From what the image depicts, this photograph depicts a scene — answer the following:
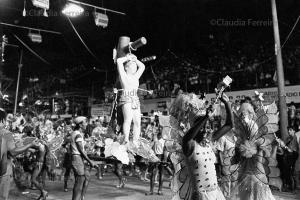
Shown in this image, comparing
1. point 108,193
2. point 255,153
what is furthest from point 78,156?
point 255,153

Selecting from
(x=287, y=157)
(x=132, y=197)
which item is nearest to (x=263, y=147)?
(x=132, y=197)

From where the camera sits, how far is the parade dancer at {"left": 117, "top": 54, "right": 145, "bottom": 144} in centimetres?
749

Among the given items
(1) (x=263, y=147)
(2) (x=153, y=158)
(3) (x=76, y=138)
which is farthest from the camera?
(2) (x=153, y=158)

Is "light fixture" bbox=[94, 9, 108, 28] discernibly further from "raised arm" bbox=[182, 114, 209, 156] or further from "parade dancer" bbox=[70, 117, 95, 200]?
"raised arm" bbox=[182, 114, 209, 156]

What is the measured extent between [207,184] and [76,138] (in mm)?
3872

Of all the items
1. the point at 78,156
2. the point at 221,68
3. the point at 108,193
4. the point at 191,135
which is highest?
the point at 221,68

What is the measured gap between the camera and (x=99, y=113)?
22.8 meters

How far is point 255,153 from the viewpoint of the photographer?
523 centimetres

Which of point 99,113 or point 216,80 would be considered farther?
point 99,113

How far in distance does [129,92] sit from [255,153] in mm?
3208

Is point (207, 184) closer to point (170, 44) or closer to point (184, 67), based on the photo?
point (184, 67)

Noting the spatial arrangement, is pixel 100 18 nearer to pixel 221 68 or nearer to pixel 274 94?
pixel 221 68

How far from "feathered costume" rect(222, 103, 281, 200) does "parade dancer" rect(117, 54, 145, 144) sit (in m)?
2.65

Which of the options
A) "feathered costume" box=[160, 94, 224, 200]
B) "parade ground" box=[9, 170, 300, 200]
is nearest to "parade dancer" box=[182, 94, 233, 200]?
"feathered costume" box=[160, 94, 224, 200]
